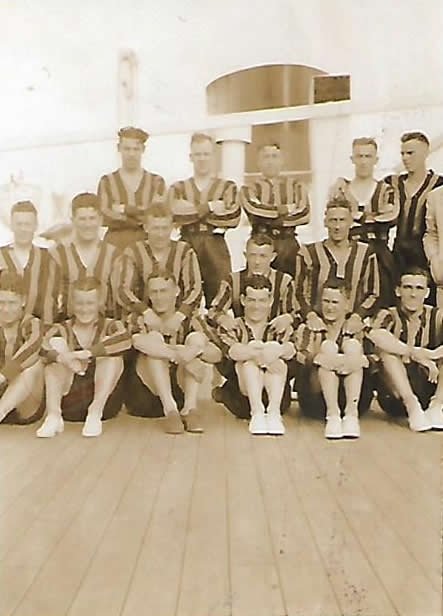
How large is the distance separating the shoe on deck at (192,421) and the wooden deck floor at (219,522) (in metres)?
0.02

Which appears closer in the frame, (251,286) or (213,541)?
(213,541)

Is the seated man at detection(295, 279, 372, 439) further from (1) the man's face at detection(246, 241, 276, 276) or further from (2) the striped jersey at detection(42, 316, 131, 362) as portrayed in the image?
(2) the striped jersey at detection(42, 316, 131, 362)

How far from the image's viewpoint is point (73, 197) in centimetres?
87

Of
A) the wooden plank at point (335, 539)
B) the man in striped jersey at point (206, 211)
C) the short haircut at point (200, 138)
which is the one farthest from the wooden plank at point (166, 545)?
the short haircut at point (200, 138)

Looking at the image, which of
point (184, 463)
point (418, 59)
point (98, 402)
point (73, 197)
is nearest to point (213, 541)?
point (184, 463)

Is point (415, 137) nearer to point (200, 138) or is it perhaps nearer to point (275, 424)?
point (200, 138)

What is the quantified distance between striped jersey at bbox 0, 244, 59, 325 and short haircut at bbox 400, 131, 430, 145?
40 cm

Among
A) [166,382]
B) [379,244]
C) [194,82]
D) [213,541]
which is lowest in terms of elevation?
[213,541]

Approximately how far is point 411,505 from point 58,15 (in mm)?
606

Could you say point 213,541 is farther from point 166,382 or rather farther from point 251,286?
point 251,286

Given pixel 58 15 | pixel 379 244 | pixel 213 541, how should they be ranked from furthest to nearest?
pixel 379 244 → pixel 58 15 → pixel 213 541

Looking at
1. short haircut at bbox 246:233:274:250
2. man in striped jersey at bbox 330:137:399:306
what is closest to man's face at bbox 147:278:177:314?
short haircut at bbox 246:233:274:250

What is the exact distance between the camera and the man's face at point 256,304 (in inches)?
37.9

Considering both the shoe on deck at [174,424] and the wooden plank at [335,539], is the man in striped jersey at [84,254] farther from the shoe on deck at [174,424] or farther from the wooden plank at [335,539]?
the wooden plank at [335,539]
